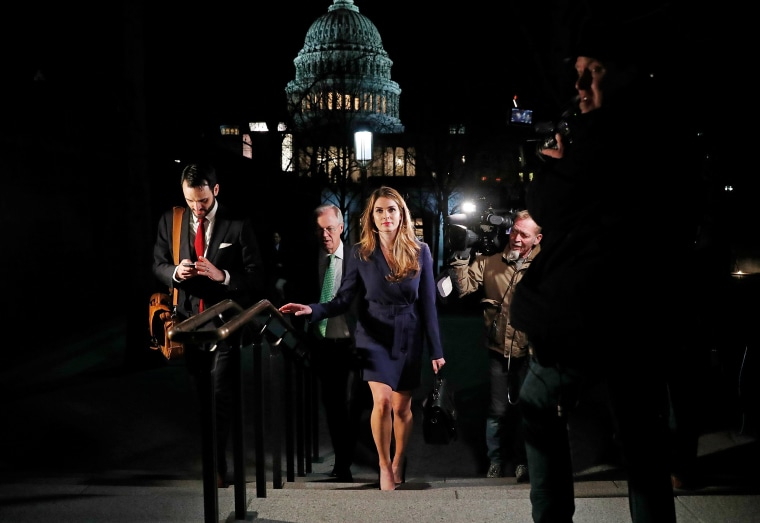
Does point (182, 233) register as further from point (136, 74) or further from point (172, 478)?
point (136, 74)

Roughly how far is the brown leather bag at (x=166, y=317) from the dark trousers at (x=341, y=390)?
3.62 ft

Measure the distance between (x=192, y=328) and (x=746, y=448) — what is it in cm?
435

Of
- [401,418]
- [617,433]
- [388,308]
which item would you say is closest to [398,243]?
[388,308]

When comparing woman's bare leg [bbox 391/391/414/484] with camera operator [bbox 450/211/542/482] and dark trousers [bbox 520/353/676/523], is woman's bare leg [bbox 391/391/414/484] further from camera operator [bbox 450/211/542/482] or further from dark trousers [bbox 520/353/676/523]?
dark trousers [bbox 520/353/676/523]

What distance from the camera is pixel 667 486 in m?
2.15

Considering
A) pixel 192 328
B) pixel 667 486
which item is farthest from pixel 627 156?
pixel 192 328

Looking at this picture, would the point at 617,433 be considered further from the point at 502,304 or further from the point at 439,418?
the point at 502,304

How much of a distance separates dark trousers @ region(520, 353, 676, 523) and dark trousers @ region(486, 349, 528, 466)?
104 inches

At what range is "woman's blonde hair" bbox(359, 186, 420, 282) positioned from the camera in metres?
4.52

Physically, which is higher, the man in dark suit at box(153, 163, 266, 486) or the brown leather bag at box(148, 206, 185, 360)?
the man in dark suit at box(153, 163, 266, 486)

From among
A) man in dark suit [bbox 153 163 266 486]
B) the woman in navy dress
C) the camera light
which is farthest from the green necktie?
→ the camera light

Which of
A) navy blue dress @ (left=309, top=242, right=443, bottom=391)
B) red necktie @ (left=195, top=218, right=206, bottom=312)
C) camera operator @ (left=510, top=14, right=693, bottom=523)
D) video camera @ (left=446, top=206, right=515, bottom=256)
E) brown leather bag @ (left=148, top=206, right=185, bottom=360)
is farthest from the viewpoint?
video camera @ (left=446, top=206, right=515, bottom=256)

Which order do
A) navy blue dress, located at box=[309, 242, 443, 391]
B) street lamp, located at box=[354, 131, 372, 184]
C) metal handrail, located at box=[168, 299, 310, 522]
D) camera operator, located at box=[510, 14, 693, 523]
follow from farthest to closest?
street lamp, located at box=[354, 131, 372, 184] < navy blue dress, located at box=[309, 242, 443, 391] < metal handrail, located at box=[168, 299, 310, 522] < camera operator, located at box=[510, 14, 693, 523]

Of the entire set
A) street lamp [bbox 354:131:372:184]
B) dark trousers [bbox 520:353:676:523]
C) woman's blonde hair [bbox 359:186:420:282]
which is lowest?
dark trousers [bbox 520:353:676:523]
